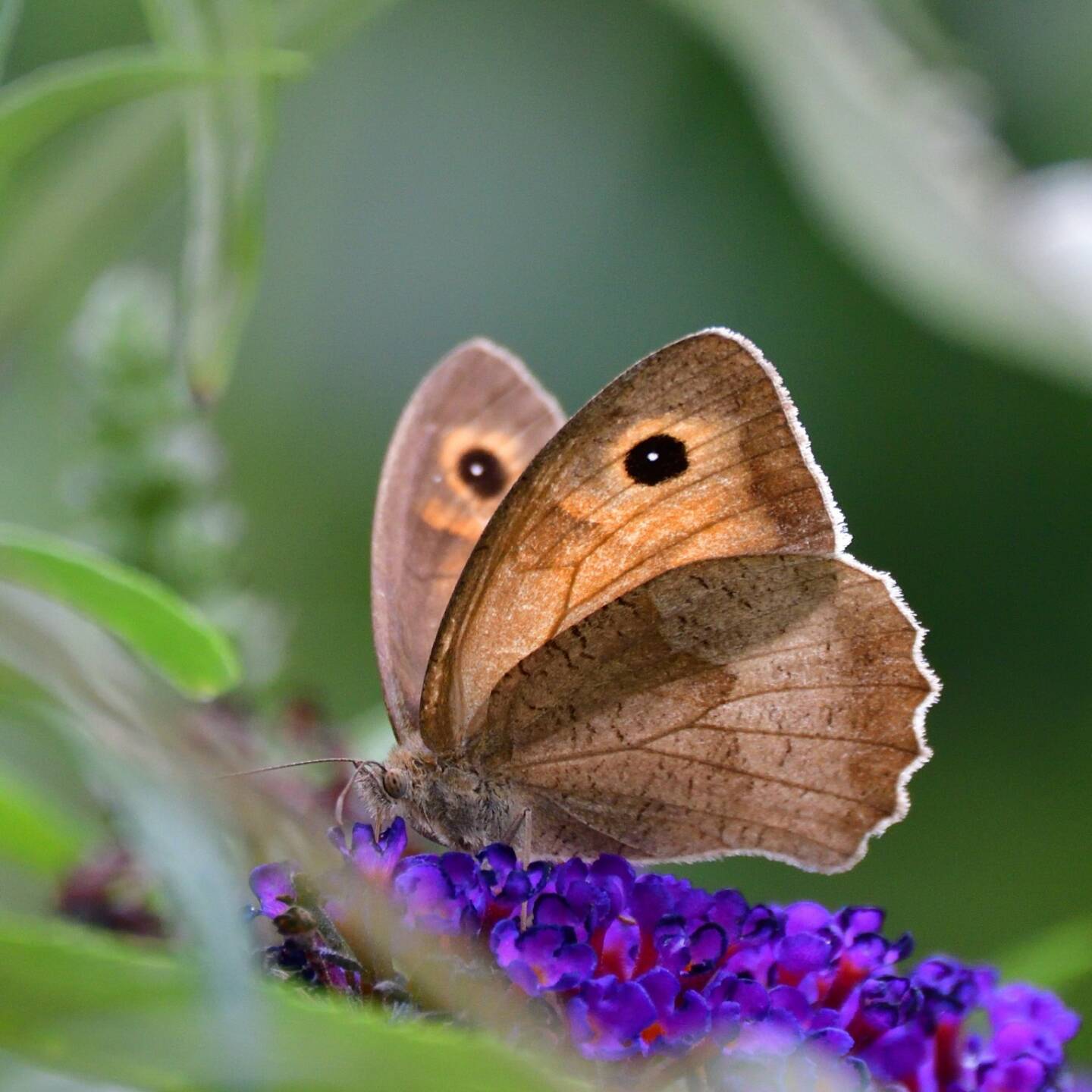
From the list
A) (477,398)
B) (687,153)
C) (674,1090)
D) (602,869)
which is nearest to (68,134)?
(477,398)

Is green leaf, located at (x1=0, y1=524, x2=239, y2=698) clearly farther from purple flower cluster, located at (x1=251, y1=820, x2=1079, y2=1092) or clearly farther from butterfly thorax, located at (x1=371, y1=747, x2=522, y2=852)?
butterfly thorax, located at (x1=371, y1=747, x2=522, y2=852)

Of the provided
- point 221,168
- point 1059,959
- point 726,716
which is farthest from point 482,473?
point 1059,959

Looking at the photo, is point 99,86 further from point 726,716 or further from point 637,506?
point 726,716

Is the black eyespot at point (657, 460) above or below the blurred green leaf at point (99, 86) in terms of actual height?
below

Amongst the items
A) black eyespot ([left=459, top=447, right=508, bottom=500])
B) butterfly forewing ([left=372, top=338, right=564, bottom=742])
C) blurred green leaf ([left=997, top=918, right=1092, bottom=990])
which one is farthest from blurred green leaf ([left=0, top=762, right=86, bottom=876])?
blurred green leaf ([left=997, top=918, right=1092, bottom=990])

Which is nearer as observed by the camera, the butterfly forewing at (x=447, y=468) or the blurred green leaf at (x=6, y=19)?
the blurred green leaf at (x=6, y=19)

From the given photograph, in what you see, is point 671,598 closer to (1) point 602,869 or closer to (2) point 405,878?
(1) point 602,869

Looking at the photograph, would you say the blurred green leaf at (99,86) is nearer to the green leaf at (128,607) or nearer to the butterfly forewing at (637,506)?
the green leaf at (128,607)

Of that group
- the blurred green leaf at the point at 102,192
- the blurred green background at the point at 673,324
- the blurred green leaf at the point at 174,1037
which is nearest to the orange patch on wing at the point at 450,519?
the blurred green leaf at the point at 102,192
